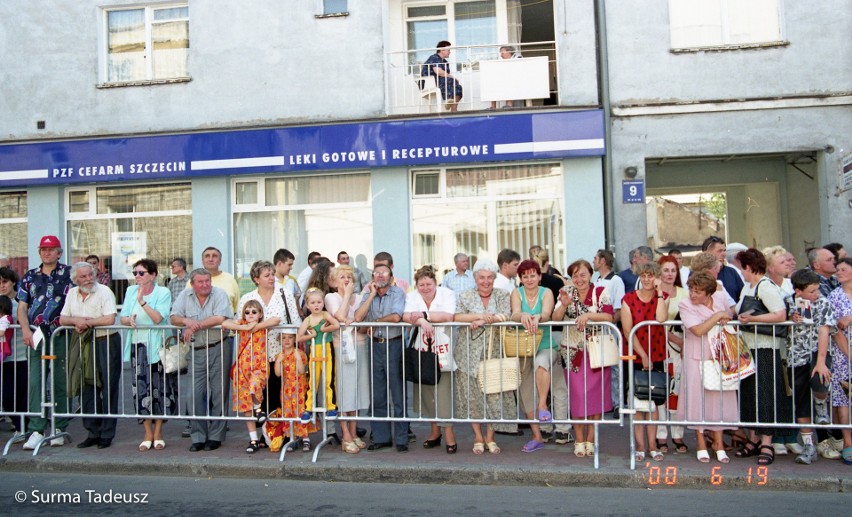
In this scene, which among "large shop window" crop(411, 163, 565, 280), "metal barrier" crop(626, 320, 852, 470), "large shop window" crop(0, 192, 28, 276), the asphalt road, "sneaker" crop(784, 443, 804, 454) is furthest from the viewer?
"large shop window" crop(0, 192, 28, 276)

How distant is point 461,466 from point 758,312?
3048 mm

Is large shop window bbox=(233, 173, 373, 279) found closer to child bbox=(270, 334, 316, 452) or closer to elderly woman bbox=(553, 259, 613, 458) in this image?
child bbox=(270, 334, 316, 452)

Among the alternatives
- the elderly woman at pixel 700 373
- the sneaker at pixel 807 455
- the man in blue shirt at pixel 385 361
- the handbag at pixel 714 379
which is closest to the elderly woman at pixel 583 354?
the elderly woman at pixel 700 373

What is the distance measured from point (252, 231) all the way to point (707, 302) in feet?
28.6

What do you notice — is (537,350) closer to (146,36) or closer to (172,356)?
(172,356)

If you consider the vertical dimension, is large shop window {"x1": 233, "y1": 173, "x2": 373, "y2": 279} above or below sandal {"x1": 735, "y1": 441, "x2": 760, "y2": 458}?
above

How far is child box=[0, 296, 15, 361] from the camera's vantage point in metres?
8.38

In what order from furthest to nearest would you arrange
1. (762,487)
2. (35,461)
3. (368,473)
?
1. (35,461)
2. (368,473)
3. (762,487)

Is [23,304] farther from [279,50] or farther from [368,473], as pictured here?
[279,50]

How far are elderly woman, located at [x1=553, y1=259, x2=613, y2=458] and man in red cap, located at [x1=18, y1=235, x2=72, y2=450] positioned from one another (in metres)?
5.17

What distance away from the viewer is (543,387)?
761 centimetres

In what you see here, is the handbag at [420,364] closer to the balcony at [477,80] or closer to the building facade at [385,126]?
the building facade at [385,126]

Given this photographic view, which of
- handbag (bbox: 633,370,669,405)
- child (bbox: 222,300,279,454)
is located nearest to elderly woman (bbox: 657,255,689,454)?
handbag (bbox: 633,370,669,405)

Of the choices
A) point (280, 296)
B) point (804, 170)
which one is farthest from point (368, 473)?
point (804, 170)
